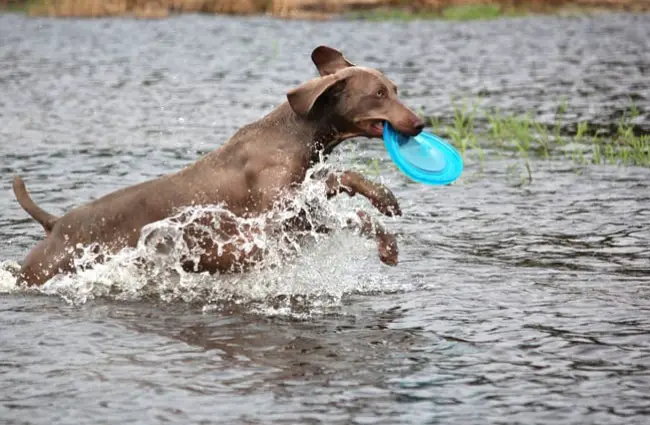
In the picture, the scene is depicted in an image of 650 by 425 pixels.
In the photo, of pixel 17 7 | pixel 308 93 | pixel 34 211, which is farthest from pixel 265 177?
pixel 17 7

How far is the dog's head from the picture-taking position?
365 inches

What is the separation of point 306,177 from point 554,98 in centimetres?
1429

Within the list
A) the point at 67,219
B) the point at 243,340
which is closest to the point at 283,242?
the point at 243,340

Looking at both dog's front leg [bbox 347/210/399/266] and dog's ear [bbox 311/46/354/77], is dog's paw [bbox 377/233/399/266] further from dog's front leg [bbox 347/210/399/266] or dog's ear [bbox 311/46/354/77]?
dog's ear [bbox 311/46/354/77]

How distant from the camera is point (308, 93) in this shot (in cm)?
930

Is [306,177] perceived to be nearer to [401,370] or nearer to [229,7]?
[401,370]

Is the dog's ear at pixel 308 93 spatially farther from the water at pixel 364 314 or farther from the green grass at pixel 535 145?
the green grass at pixel 535 145

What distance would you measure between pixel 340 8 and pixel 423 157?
120 ft

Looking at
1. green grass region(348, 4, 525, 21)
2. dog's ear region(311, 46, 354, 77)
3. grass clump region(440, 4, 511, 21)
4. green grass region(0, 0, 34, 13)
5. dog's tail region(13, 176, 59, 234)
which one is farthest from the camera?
green grass region(0, 0, 34, 13)

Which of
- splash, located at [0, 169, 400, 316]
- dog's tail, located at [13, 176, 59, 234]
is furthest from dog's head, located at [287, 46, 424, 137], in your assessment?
dog's tail, located at [13, 176, 59, 234]

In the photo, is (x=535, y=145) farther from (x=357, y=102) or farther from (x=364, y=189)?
(x=357, y=102)

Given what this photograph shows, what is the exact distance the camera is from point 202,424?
693 centimetres

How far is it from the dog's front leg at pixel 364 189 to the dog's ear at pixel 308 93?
1.83 ft

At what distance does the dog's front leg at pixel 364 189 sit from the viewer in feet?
31.1
